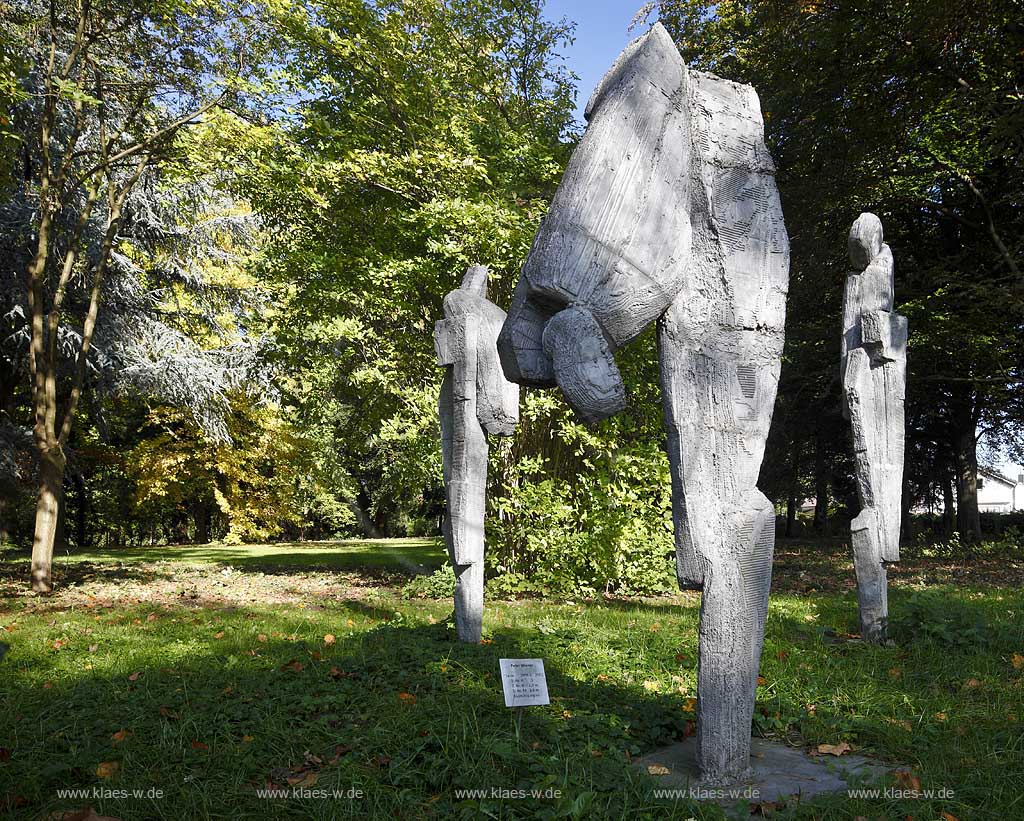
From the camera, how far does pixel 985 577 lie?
10898 millimetres

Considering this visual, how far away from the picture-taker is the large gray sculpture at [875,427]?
6.14 meters

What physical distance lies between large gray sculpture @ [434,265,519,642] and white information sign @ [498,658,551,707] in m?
2.60

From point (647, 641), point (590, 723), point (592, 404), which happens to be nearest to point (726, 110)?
point (592, 404)

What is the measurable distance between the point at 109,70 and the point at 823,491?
20.8 meters

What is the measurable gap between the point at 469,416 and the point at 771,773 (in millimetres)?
3707

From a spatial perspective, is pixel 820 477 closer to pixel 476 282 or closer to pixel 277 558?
pixel 277 558

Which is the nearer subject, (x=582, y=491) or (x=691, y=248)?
(x=691, y=248)

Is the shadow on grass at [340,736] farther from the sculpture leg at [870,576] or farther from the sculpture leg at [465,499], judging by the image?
the sculpture leg at [870,576]

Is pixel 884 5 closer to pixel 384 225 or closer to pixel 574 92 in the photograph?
pixel 574 92

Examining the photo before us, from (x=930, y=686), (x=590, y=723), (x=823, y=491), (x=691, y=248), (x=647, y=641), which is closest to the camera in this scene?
(x=691, y=248)

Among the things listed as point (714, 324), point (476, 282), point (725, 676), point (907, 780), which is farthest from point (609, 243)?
point (476, 282)

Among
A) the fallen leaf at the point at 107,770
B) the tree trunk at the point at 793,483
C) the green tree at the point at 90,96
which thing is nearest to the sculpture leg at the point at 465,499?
the fallen leaf at the point at 107,770

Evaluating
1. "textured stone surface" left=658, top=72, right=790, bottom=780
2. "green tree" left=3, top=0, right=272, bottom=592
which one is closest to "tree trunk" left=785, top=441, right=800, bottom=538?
"green tree" left=3, top=0, right=272, bottom=592

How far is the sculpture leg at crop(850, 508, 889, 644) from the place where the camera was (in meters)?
6.09
